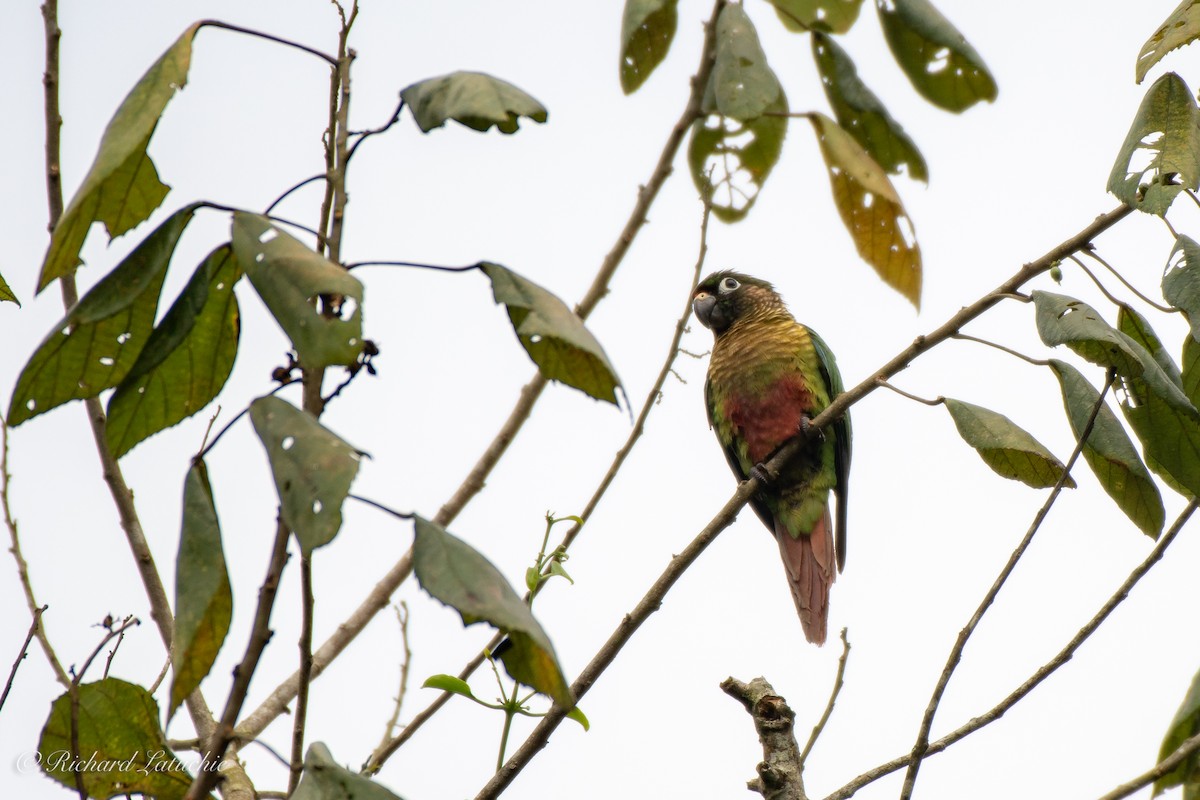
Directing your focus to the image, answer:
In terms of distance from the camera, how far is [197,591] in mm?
1346

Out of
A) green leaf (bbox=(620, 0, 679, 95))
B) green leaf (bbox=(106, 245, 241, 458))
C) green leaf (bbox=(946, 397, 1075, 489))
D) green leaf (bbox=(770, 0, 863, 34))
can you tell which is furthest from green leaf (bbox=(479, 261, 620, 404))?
green leaf (bbox=(946, 397, 1075, 489))

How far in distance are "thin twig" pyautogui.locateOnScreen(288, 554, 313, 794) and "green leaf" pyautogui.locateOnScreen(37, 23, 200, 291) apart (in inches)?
19.0

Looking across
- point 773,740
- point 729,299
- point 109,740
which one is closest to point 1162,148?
point 773,740

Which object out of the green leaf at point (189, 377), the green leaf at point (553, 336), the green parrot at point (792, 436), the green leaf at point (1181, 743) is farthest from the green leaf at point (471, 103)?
the green parrot at point (792, 436)

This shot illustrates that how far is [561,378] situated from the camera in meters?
1.54

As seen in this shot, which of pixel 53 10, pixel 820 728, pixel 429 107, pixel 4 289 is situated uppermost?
pixel 53 10

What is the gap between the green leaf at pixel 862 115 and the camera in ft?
6.47

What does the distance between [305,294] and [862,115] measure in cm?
117

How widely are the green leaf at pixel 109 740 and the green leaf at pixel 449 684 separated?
451 mm

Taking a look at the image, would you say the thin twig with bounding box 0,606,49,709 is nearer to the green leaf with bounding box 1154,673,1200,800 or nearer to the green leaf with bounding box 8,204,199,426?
the green leaf with bounding box 8,204,199,426

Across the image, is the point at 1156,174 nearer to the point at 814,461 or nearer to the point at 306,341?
the point at 306,341

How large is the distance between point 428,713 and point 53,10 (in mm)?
1582

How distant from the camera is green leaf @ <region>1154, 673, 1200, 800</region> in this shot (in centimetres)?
201

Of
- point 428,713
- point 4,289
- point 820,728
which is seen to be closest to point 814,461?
point 820,728
